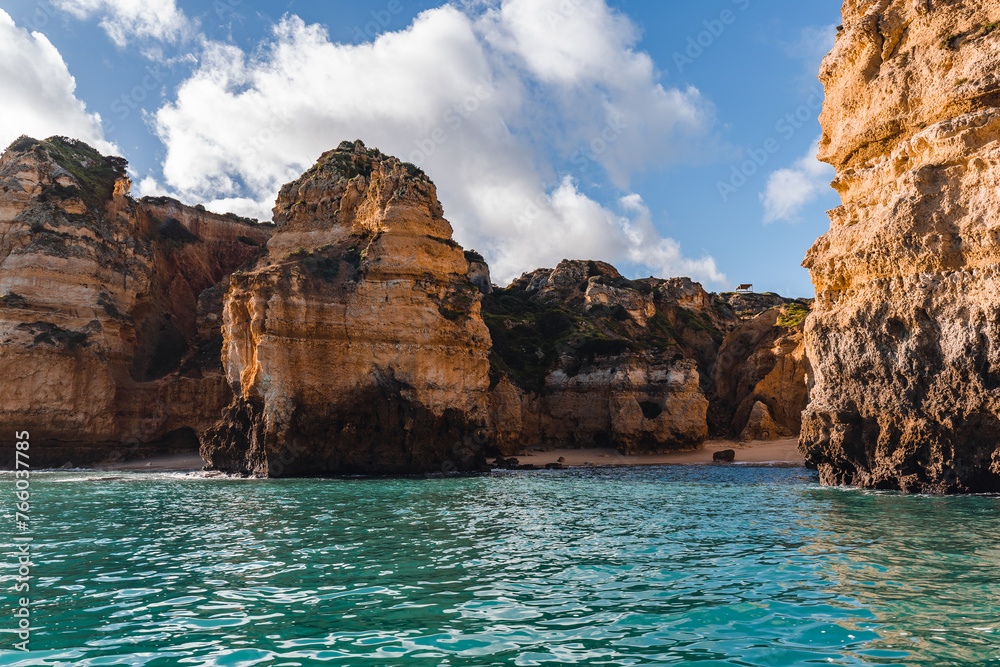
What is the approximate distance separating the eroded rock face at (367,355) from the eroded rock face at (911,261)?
16556 mm

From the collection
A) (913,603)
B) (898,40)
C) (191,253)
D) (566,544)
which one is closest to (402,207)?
(898,40)

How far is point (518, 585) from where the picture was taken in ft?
24.7

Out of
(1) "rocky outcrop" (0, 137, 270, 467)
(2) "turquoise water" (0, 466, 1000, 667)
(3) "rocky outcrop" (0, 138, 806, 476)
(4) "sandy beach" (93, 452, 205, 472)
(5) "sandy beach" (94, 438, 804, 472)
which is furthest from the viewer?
(5) "sandy beach" (94, 438, 804, 472)

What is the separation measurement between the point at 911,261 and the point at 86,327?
42799 millimetres

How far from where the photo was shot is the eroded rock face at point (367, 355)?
1120 inches

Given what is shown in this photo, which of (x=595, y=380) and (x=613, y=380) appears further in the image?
(x=595, y=380)

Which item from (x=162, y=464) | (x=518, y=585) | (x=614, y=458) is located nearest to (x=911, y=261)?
(x=518, y=585)

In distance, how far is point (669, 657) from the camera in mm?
5102

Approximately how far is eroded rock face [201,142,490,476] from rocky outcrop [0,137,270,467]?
10.9m

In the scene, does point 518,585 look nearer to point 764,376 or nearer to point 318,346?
point 318,346

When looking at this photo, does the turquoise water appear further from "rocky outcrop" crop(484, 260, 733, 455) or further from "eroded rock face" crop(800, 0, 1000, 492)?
"rocky outcrop" crop(484, 260, 733, 455)

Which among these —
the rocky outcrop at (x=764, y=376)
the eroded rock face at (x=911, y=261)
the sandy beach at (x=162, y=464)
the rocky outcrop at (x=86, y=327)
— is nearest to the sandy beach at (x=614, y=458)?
the sandy beach at (x=162, y=464)

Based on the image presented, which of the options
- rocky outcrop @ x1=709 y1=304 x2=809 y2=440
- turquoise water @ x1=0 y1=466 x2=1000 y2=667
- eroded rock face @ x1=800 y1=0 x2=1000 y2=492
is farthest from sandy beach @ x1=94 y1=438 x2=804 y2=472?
turquoise water @ x1=0 y1=466 x2=1000 y2=667

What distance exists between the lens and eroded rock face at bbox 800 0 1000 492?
53.6ft
